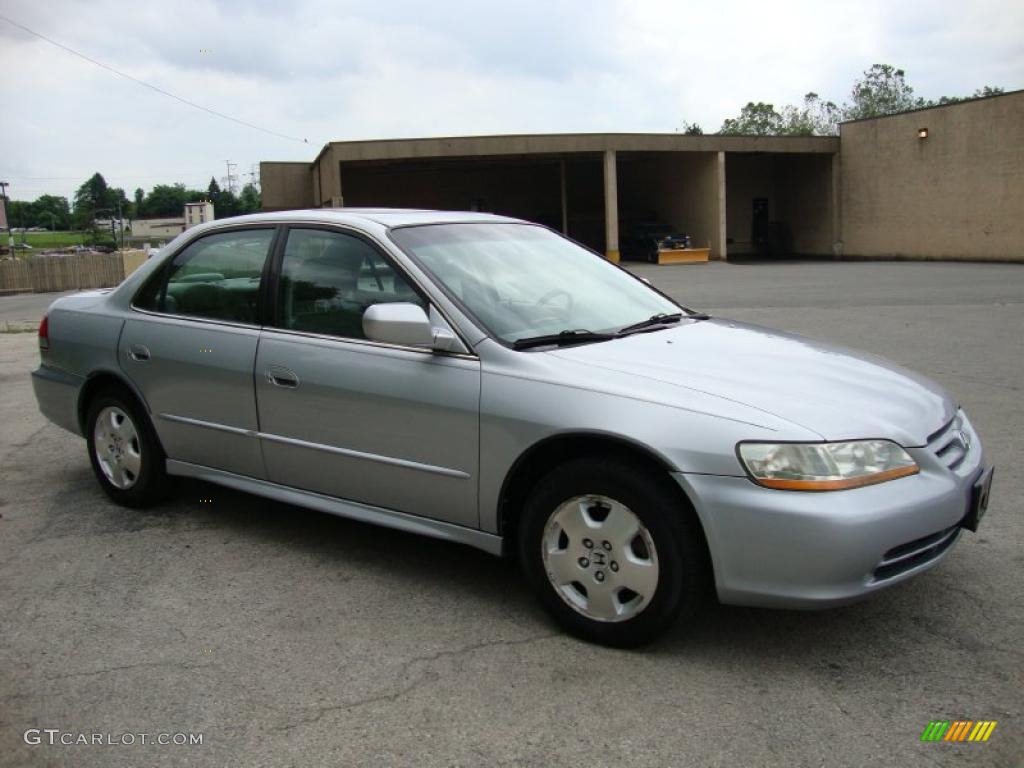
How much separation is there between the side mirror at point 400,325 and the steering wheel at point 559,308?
23.1 inches

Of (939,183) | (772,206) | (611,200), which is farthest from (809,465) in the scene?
(772,206)

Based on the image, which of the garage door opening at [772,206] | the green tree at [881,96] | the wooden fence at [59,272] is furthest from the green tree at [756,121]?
the wooden fence at [59,272]

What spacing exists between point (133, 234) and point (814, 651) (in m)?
120

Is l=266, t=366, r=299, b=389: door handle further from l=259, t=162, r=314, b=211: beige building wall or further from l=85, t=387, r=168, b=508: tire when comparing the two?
l=259, t=162, r=314, b=211: beige building wall

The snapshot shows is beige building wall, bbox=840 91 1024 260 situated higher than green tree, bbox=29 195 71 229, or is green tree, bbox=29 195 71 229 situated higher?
green tree, bbox=29 195 71 229

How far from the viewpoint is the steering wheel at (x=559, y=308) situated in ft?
13.1

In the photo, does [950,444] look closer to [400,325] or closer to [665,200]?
[400,325]

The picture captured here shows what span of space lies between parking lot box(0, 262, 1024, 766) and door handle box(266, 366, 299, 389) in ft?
2.79

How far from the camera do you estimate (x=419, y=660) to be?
3.29 m

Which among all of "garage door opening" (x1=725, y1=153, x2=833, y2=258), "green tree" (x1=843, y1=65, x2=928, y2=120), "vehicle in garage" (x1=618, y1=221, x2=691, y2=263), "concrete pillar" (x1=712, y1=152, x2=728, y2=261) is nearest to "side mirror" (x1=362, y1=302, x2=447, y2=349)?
"vehicle in garage" (x1=618, y1=221, x2=691, y2=263)

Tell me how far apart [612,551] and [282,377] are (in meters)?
1.80

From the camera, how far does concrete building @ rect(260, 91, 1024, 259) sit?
104ft

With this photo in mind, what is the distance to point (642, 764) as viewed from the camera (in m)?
2.62

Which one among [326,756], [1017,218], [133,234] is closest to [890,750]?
[326,756]
